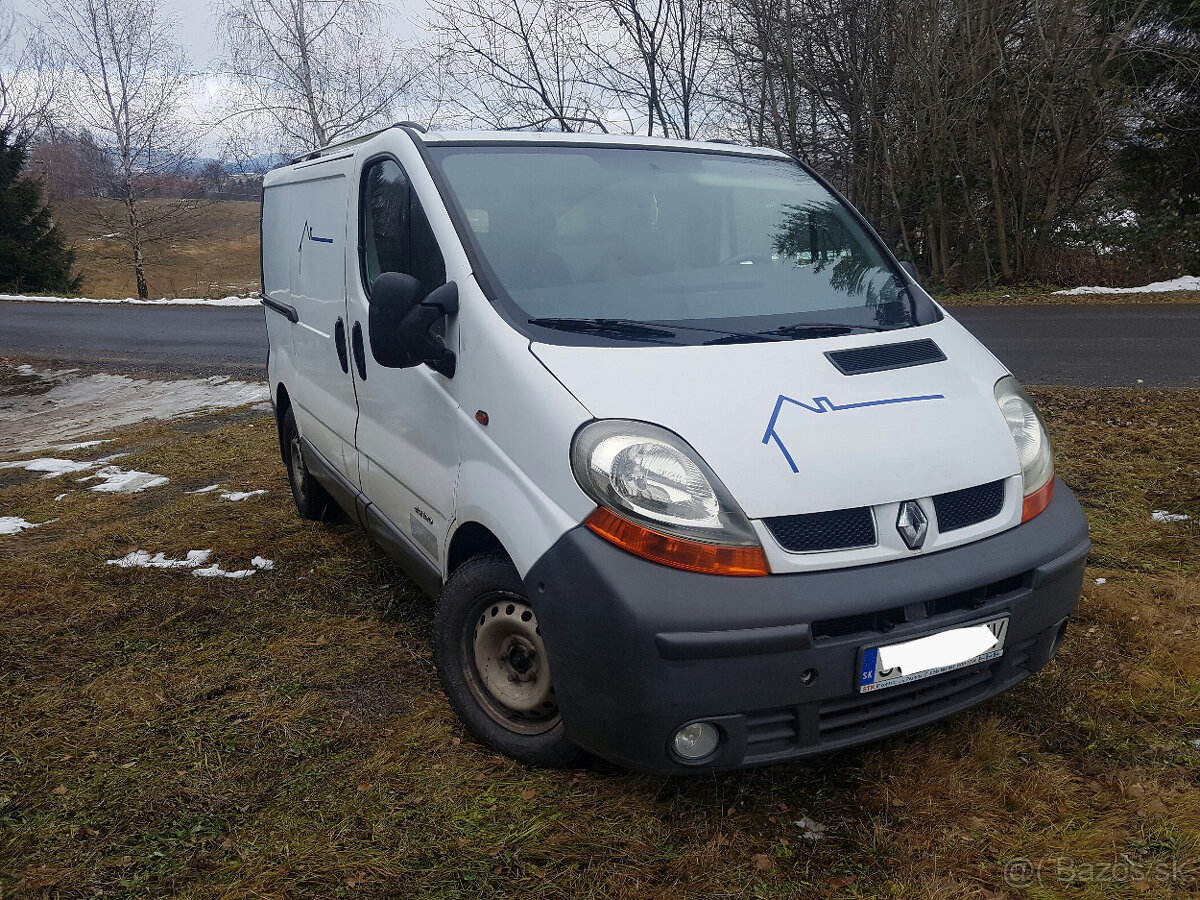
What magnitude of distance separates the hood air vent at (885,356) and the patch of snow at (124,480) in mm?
5325

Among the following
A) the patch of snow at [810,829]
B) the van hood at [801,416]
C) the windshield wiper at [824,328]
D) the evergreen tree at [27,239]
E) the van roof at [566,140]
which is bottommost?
the patch of snow at [810,829]

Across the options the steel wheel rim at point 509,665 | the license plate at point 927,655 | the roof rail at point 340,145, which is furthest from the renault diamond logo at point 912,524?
the roof rail at point 340,145

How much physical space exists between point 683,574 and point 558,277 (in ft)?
3.94

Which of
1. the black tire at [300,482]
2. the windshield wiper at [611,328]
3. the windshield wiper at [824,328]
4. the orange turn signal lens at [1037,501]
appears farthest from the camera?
the black tire at [300,482]

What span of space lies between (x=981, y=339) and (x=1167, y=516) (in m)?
7.40

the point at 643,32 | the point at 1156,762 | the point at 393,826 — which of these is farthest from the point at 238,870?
the point at 643,32

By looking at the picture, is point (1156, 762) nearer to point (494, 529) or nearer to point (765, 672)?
point (765, 672)

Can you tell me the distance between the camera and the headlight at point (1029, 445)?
2.68 meters

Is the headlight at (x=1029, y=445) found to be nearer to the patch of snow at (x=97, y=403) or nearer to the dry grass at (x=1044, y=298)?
the patch of snow at (x=97, y=403)

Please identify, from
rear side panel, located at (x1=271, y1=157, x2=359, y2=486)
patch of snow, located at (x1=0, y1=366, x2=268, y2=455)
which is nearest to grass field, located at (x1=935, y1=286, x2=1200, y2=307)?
patch of snow, located at (x1=0, y1=366, x2=268, y2=455)

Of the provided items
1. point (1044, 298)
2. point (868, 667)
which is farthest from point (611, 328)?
point (1044, 298)

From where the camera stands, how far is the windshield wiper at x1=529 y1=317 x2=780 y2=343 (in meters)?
2.79

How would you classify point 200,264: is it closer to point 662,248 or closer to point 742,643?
point 662,248

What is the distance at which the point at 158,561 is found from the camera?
477 cm
